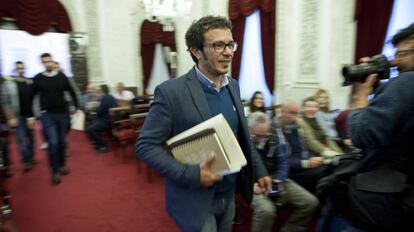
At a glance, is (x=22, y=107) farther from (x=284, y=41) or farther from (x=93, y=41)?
(x=284, y=41)

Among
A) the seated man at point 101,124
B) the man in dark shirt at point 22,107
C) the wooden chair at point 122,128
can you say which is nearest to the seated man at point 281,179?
the wooden chair at point 122,128

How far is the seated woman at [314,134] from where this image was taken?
2.94m

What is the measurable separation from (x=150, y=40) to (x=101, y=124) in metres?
3.38

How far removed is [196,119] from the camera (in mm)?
1257

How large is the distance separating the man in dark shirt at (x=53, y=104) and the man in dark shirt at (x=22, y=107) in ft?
1.11

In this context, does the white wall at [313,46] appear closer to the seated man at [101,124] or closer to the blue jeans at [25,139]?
the seated man at [101,124]

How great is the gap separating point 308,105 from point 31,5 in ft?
19.8

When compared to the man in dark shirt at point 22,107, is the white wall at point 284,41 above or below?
above

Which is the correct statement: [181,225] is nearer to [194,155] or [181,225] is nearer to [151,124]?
[194,155]

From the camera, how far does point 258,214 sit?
2.20 metres

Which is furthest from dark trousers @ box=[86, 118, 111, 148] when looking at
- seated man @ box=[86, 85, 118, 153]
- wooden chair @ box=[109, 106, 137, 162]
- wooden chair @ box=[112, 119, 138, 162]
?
wooden chair @ box=[112, 119, 138, 162]

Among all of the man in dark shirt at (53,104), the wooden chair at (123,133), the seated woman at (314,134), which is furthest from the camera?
the wooden chair at (123,133)

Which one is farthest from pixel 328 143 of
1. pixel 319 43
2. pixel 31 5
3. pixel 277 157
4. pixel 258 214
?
pixel 31 5

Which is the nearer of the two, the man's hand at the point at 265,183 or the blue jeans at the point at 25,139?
the man's hand at the point at 265,183
